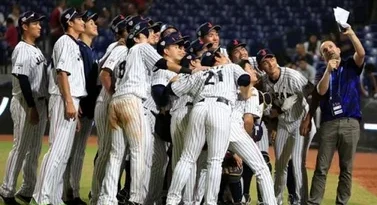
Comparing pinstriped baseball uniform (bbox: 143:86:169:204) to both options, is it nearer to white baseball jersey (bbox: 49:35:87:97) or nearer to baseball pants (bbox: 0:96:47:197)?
white baseball jersey (bbox: 49:35:87:97)

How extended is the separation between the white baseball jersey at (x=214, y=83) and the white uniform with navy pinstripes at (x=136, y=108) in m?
0.32

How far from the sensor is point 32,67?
8312 mm

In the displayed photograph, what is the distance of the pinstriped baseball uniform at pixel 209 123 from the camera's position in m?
7.50

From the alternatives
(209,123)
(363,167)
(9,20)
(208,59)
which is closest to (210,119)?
(209,123)

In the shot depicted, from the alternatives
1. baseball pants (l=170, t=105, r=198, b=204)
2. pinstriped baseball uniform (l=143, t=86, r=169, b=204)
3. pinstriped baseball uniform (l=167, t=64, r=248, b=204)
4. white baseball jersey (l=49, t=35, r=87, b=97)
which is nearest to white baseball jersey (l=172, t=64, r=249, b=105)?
pinstriped baseball uniform (l=167, t=64, r=248, b=204)

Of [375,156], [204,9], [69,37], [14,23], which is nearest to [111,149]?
[69,37]

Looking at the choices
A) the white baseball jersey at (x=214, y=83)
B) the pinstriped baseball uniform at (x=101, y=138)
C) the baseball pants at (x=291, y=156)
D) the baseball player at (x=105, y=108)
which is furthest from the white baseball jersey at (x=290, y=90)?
the pinstriped baseball uniform at (x=101, y=138)

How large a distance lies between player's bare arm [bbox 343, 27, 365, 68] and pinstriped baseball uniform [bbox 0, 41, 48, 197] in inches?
111

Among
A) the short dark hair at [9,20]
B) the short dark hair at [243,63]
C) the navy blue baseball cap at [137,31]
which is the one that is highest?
the short dark hair at [9,20]

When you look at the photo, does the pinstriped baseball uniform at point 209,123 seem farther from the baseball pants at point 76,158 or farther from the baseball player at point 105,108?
the baseball pants at point 76,158

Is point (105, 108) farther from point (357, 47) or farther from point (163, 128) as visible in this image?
point (357, 47)

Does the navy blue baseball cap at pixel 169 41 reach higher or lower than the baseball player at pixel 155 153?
higher

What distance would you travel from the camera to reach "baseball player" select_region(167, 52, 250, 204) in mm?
7500

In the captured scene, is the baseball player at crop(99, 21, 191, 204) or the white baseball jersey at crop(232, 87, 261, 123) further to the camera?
the white baseball jersey at crop(232, 87, 261, 123)
